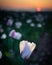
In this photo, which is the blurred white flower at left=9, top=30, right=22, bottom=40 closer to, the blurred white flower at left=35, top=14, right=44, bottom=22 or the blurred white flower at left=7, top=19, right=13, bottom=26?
the blurred white flower at left=7, top=19, right=13, bottom=26

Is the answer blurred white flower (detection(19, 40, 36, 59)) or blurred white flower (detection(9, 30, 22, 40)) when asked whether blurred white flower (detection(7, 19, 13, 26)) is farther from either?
blurred white flower (detection(19, 40, 36, 59))

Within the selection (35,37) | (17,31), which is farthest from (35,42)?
(17,31)

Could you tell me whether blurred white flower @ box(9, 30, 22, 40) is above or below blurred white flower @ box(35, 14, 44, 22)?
below

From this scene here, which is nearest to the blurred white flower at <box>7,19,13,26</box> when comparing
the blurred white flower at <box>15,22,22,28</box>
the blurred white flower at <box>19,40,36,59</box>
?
the blurred white flower at <box>15,22,22,28</box>

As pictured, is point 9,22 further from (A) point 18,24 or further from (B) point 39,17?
(B) point 39,17

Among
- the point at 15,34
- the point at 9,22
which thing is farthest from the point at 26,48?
the point at 9,22

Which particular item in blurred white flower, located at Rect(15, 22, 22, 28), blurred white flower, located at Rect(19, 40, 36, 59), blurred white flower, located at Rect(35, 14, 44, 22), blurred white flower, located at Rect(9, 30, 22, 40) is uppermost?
blurred white flower, located at Rect(35, 14, 44, 22)

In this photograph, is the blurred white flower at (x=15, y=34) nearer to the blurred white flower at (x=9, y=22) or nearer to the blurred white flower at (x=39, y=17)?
the blurred white flower at (x=9, y=22)

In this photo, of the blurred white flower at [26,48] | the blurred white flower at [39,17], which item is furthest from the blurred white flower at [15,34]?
the blurred white flower at [39,17]

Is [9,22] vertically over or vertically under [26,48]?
over
